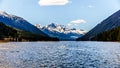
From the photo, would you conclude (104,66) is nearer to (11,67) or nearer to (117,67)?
(117,67)

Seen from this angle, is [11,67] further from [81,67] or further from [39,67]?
[81,67]

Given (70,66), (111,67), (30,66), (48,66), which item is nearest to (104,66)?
(111,67)

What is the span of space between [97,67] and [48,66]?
11199mm

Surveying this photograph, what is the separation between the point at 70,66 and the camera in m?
67.2

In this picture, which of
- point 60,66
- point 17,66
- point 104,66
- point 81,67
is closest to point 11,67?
point 17,66

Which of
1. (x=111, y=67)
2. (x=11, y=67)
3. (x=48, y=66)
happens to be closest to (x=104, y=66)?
(x=111, y=67)

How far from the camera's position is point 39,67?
64688 mm

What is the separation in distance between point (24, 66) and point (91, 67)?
49.6ft

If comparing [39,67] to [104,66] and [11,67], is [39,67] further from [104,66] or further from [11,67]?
[104,66]

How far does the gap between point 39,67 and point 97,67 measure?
12997 millimetres

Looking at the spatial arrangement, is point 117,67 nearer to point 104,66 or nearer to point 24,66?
point 104,66

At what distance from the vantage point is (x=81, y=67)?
216 feet

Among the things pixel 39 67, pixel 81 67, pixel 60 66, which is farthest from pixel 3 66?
pixel 81 67

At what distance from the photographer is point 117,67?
2549 inches
